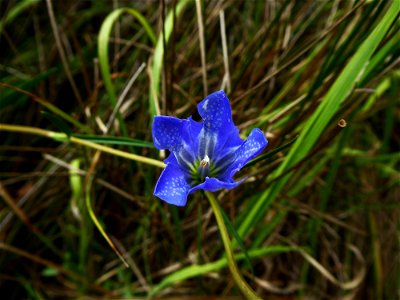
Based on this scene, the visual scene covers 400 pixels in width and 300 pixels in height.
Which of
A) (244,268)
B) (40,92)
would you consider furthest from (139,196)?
(40,92)

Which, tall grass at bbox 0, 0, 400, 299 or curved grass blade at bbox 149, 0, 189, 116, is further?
tall grass at bbox 0, 0, 400, 299

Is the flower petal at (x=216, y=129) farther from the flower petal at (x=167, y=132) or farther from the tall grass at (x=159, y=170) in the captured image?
the tall grass at (x=159, y=170)

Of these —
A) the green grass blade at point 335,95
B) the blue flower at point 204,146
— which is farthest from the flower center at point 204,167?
the green grass blade at point 335,95

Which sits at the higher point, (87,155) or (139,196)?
(87,155)

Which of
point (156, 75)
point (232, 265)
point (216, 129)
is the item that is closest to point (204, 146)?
point (216, 129)

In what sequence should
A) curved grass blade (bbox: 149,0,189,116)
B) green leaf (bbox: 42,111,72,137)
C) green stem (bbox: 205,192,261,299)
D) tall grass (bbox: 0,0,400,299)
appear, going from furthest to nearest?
tall grass (bbox: 0,0,400,299) → curved grass blade (bbox: 149,0,189,116) → green leaf (bbox: 42,111,72,137) → green stem (bbox: 205,192,261,299)

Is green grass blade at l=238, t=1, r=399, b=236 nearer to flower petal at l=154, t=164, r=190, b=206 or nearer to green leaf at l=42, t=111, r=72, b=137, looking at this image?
flower petal at l=154, t=164, r=190, b=206

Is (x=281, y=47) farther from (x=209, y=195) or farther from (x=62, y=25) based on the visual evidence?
(x=62, y=25)

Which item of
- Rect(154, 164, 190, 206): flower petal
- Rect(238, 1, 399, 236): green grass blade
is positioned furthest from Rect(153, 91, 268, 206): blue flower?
Rect(238, 1, 399, 236): green grass blade
